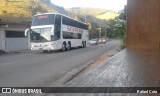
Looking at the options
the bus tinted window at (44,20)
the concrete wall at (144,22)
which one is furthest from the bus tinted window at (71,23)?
the concrete wall at (144,22)

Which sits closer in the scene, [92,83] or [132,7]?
[92,83]

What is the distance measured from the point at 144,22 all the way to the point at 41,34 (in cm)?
2144

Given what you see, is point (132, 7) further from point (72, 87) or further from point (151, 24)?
point (72, 87)

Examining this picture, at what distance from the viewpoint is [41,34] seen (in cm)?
2516

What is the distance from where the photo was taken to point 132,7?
4.34 metres

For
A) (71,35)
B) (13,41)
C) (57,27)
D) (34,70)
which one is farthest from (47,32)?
(34,70)

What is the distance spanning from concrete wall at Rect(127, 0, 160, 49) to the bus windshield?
20.6 m

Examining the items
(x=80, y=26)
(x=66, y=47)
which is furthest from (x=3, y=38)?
(x=80, y=26)

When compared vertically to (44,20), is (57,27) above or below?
below

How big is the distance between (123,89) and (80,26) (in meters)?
33.2

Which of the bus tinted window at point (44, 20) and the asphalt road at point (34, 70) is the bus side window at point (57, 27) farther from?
the asphalt road at point (34, 70)

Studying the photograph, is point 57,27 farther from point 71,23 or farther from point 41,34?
point 71,23

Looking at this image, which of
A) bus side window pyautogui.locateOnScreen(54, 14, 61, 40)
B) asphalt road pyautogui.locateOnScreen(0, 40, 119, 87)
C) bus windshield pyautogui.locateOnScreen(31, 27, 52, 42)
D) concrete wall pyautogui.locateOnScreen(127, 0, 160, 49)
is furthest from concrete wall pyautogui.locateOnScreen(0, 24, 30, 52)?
concrete wall pyautogui.locateOnScreen(127, 0, 160, 49)

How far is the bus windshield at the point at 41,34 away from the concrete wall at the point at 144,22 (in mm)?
20561
